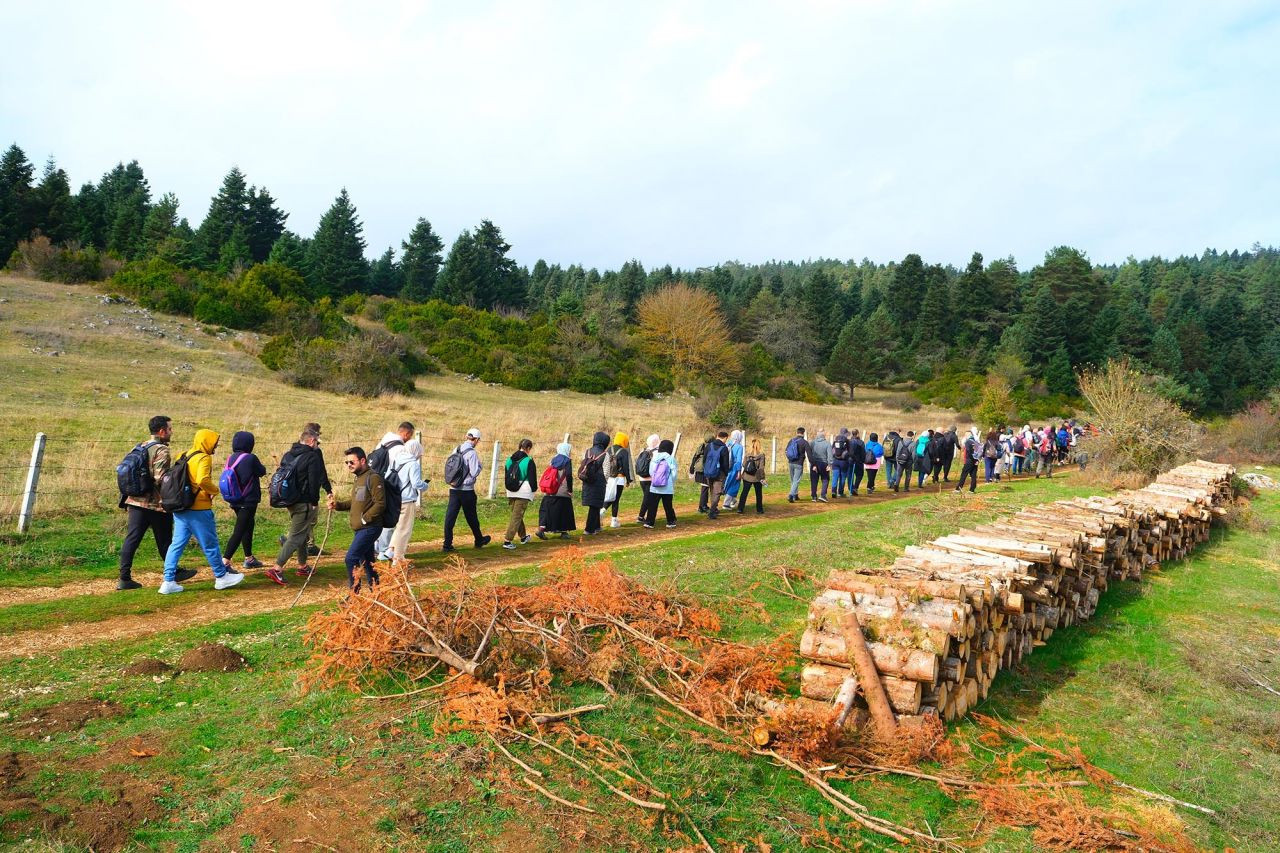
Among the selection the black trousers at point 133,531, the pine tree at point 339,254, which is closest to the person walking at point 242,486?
the black trousers at point 133,531

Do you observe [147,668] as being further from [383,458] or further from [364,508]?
[383,458]

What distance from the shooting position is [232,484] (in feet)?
30.7

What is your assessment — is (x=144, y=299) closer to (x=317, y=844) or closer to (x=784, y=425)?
(x=784, y=425)

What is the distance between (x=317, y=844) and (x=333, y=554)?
7625 mm

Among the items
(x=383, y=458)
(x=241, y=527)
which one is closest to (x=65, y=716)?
→ (x=241, y=527)

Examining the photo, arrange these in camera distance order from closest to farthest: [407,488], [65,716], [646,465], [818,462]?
1. [65,716]
2. [407,488]
3. [646,465]
4. [818,462]

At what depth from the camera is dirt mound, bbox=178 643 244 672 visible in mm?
6199

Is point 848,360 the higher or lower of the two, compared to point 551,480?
higher

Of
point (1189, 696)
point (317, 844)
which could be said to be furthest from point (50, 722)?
point (1189, 696)

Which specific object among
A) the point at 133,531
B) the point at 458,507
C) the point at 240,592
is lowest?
the point at 240,592

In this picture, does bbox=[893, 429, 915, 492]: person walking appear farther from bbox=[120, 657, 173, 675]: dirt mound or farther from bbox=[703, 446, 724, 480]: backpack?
bbox=[120, 657, 173, 675]: dirt mound

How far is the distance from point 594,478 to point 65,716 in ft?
27.6

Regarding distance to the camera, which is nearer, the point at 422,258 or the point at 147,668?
the point at 147,668

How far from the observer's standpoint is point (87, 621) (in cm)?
743
